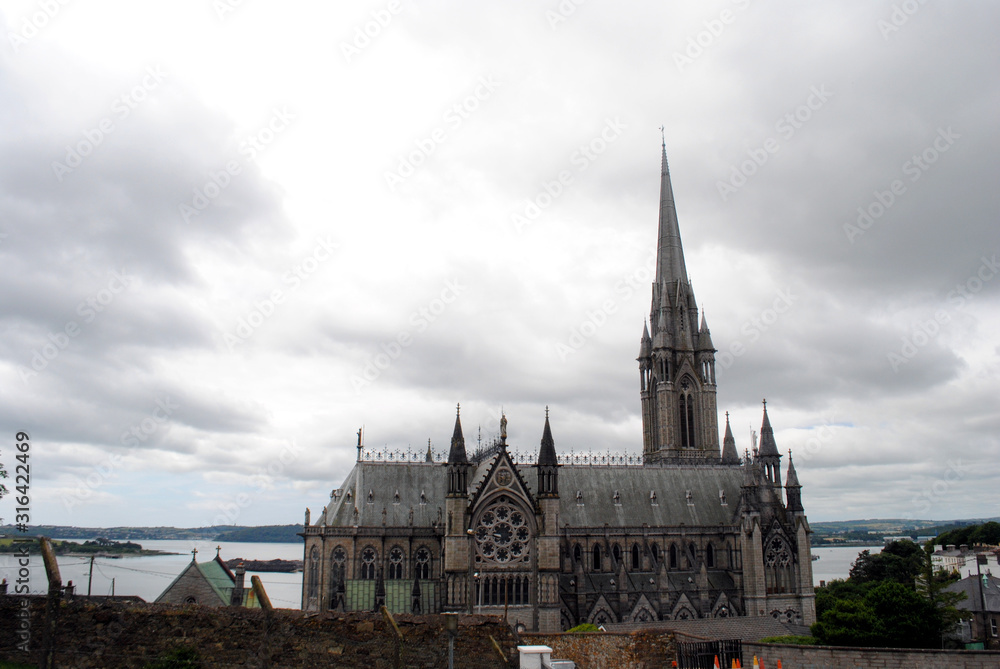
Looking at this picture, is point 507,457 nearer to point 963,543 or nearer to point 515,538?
point 515,538

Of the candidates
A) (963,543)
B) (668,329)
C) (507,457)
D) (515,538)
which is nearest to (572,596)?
(515,538)

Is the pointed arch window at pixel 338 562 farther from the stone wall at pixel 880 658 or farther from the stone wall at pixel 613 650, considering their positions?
the stone wall at pixel 880 658

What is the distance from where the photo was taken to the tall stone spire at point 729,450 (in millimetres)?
75812

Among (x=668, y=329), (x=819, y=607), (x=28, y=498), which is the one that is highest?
(x=668, y=329)

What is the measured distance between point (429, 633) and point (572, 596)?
36.8 meters

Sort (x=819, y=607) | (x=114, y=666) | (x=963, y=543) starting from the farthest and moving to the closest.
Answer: (x=963, y=543), (x=819, y=607), (x=114, y=666)

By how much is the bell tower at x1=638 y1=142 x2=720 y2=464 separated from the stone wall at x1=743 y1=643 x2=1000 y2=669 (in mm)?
46039

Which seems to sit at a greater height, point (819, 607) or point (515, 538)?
point (515, 538)

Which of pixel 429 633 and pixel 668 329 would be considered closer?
pixel 429 633

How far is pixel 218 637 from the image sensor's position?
2130 centimetres

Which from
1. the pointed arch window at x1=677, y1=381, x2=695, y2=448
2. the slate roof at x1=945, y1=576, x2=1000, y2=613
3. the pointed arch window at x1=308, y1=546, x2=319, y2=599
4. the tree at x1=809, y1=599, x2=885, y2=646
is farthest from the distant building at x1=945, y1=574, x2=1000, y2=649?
the pointed arch window at x1=308, y1=546, x2=319, y2=599

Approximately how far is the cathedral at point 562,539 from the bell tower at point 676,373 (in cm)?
649

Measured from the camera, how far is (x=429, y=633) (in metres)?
23.1

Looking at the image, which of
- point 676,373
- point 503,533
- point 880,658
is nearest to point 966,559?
point 676,373
